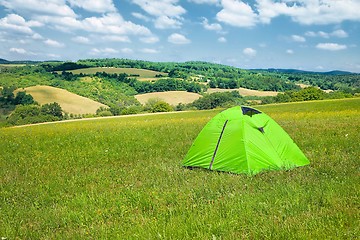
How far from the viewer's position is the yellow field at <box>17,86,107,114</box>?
113 meters

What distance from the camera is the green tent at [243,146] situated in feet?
29.3

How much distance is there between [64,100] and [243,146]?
122646 mm

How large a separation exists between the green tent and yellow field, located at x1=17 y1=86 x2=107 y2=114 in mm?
105583

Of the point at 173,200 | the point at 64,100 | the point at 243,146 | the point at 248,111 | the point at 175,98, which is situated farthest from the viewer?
the point at 175,98

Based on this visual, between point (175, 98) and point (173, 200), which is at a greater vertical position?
point (173, 200)

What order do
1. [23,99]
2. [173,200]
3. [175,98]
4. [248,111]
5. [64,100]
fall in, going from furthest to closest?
[175,98], [64,100], [23,99], [248,111], [173,200]

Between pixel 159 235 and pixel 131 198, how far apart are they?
2.38 metres

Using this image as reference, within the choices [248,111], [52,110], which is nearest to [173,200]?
[248,111]

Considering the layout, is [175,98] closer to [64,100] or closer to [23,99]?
[64,100]

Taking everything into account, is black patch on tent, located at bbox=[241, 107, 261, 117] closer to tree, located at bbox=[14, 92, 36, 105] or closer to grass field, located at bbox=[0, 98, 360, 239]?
grass field, located at bbox=[0, 98, 360, 239]

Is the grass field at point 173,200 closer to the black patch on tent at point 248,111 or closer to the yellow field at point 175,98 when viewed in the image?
the black patch on tent at point 248,111

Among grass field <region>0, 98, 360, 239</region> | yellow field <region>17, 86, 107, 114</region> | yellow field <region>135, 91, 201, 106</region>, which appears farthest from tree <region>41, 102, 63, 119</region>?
grass field <region>0, 98, 360, 239</region>

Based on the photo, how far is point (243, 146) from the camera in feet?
29.4

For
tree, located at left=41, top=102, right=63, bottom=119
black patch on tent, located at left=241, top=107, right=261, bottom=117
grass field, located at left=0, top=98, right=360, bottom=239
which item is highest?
black patch on tent, located at left=241, top=107, right=261, bottom=117
